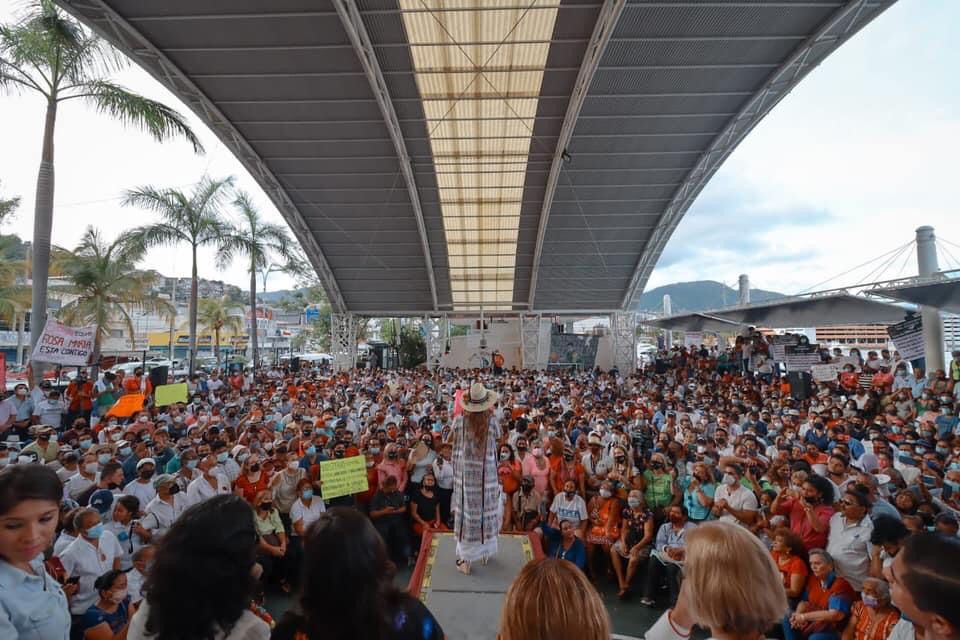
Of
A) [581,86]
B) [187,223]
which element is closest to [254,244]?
Result: [187,223]

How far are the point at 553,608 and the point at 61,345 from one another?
9761 millimetres

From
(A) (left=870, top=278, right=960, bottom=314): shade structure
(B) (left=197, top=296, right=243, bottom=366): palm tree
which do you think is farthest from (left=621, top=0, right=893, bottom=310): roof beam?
(B) (left=197, top=296, right=243, bottom=366): palm tree

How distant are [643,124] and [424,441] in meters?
11.3

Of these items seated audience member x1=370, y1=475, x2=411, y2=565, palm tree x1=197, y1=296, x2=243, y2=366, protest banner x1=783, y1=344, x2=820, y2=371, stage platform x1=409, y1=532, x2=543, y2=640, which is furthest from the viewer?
palm tree x1=197, y1=296, x2=243, y2=366

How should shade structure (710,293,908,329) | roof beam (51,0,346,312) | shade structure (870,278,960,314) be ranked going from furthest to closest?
shade structure (710,293,908,329) < roof beam (51,0,346,312) < shade structure (870,278,960,314)

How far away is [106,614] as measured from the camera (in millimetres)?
3000

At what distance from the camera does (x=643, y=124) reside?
13508 millimetres

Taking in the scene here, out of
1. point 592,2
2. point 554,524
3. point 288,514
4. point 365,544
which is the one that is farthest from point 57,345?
point 592,2

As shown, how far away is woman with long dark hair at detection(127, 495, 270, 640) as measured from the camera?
4.39ft

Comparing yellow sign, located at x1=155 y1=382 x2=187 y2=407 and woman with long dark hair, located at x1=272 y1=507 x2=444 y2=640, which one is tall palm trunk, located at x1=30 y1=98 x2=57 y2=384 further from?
woman with long dark hair, located at x1=272 y1=507 x2=444 y2=640

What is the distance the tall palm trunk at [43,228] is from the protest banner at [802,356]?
51.4ft

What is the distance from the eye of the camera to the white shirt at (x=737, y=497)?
4.83 meters

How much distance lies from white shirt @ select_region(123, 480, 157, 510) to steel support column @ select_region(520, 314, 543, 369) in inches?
722

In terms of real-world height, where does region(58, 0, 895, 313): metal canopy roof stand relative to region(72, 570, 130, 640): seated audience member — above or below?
above
